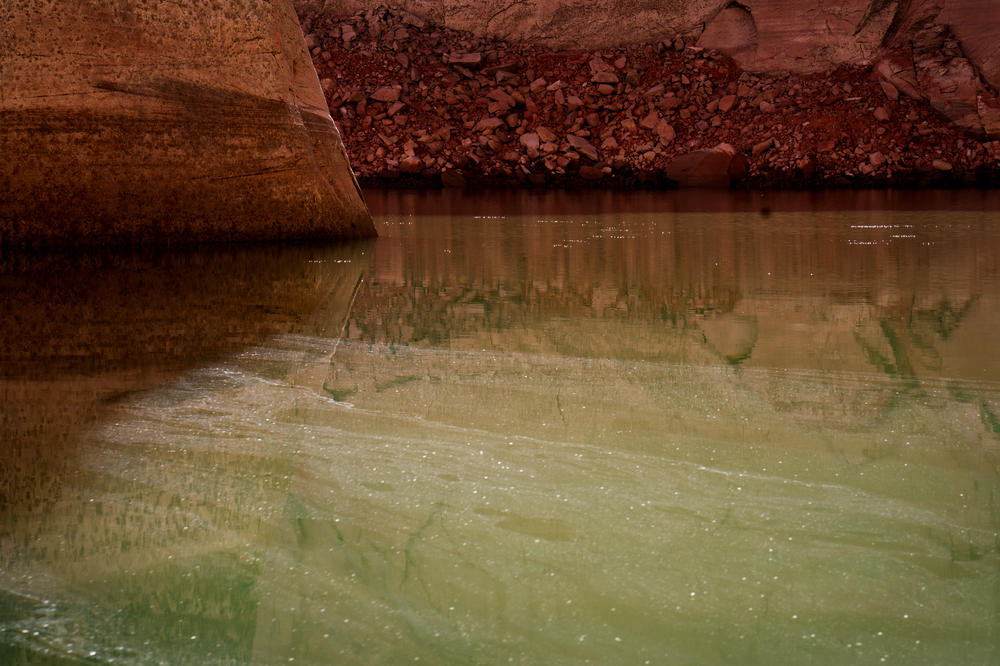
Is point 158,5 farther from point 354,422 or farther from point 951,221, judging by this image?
point 951,221

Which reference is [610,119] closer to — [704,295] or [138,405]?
[704,295]

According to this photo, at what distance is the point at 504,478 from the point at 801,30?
1058 centimetres

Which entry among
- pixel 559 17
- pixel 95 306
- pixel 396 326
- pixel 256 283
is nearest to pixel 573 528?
pixel 396 326

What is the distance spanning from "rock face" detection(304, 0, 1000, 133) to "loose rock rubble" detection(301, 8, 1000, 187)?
6.5 inches

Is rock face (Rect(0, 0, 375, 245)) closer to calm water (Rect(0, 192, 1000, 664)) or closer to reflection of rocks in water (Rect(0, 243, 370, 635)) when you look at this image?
reflection of rocks in water (Rect(0, 243, 370, 635))

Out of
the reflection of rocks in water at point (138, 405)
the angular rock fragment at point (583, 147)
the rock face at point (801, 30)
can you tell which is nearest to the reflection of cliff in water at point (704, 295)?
the reflection of rocks in water at point (138, 405)

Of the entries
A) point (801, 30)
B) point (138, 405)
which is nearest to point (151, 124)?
point (138, 405)

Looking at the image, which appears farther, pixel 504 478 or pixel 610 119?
pixel 610 119

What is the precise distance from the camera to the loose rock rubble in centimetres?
953

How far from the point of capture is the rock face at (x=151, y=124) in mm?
3367

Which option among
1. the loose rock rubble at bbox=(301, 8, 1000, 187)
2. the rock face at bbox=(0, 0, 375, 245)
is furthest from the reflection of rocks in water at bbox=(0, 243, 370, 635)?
the loose rock rubble at bbox=(301, 8, 1000, 187)

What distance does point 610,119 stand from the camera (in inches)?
424

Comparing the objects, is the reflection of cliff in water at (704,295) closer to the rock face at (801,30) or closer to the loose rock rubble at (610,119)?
the loose rock rubble at (610,119)

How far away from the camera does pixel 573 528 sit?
0.96 meters
